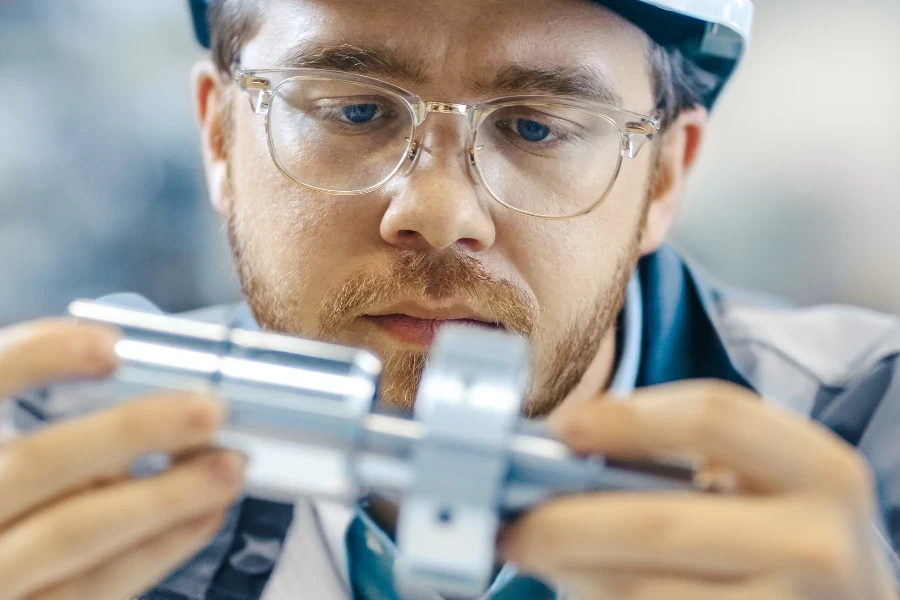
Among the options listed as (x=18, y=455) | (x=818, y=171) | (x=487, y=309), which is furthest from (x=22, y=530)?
(x=818, y=171)

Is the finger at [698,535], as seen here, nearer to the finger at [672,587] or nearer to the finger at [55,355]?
the finger at [672,587]

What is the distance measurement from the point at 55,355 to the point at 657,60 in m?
0.61

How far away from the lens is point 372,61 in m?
0.68

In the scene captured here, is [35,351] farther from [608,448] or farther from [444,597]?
[444,597]

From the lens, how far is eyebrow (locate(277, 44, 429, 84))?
677mm

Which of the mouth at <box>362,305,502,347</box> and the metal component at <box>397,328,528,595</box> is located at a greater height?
the metal component at <box>397,328,528,595</box>

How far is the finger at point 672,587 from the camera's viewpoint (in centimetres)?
33

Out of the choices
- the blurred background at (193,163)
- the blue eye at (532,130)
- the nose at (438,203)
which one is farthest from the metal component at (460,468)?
the blurred background at (193,163)

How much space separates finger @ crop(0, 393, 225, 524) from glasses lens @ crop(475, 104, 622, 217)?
1.26 feet

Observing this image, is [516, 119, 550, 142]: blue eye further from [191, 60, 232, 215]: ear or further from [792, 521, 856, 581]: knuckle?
[792, 521, 856, 581]: knuckle

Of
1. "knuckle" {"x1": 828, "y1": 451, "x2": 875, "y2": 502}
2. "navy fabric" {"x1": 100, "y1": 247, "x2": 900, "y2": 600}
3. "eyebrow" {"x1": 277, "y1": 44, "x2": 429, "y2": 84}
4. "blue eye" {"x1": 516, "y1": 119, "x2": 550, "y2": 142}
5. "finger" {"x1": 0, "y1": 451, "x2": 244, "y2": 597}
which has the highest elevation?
"eyebrow" {"x1": 277, "y1": 44, "x2": 429, "y2": 84}

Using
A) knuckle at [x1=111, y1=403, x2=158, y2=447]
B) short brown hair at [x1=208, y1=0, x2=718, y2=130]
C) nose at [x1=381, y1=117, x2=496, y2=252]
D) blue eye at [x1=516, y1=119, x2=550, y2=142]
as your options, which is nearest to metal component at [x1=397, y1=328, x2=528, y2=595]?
knuckle at [x1=111, y1=403, x2=158, y2=447]

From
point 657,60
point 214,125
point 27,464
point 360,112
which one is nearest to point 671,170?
point 657,60

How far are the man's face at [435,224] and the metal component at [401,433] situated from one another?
30 cm
